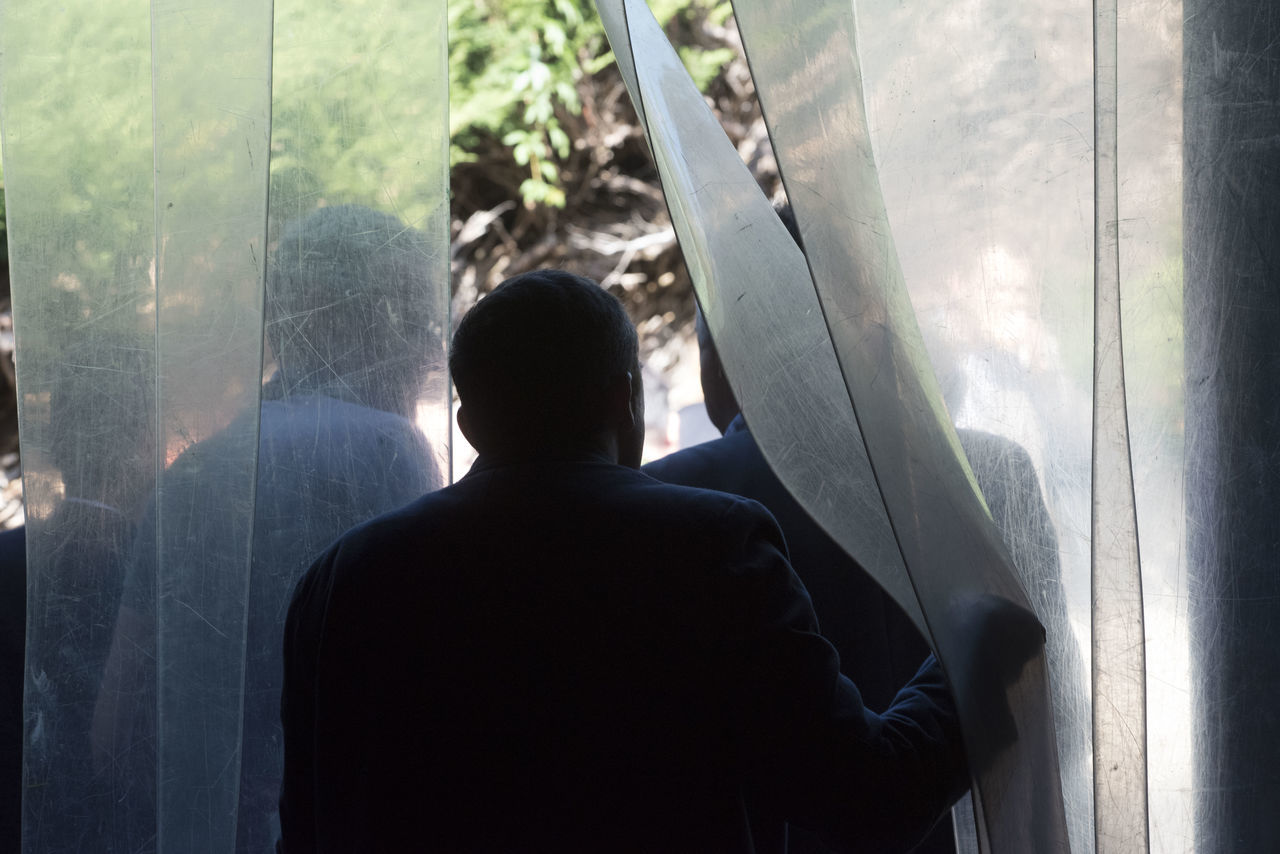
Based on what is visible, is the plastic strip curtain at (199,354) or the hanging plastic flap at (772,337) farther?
the plastic strip curtain at (199,354)

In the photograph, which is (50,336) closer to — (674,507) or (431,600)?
(431,600)

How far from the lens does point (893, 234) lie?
0.80m

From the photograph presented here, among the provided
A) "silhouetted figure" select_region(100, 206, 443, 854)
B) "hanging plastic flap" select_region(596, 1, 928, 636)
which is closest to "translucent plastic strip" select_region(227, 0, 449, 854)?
"silhouetted figure" select_region(100, 206, 443, 854)

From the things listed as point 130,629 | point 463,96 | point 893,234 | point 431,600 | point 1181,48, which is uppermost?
point 1181,48

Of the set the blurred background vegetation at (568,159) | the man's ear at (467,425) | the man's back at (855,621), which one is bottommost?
the blurred background vegetation at (568,159)

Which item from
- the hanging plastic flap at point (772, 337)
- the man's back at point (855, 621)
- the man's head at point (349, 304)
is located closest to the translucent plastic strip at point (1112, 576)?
the hanging plastic flap at point (772, 337)

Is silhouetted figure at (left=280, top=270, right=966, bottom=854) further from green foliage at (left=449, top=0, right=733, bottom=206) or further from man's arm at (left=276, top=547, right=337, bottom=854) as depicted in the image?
green foliage at (left=449, top=0, right=733, bottom=206)

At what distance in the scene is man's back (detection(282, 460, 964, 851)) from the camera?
77 centimetres

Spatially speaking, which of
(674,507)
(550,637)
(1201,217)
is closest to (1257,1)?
(1201,217)

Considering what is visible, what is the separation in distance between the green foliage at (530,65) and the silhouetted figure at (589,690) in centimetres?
360

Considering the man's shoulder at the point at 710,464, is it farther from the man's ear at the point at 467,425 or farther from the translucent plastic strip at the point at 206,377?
the translucent plastic strip at the point at 206,377

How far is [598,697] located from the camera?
785mm

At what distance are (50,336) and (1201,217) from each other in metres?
0.97

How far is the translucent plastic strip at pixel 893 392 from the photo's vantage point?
0.74 metres
